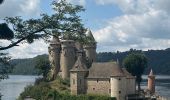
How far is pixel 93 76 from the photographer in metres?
74.8

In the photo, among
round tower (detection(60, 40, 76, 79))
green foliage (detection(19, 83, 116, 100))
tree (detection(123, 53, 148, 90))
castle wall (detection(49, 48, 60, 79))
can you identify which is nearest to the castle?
round tower (detection(60, 40, 76, 79))

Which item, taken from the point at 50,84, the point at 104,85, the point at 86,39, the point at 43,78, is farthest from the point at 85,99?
the point at 86,39

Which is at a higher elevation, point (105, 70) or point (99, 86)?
point (105, 70)

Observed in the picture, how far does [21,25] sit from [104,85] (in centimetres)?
5563

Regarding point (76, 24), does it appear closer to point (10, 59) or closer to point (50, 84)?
point (10, 59)

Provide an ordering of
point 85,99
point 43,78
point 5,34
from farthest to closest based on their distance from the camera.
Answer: point 43,78
point 85,99
point 5,34

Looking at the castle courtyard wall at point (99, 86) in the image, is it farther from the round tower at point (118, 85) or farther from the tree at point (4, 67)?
the tree at point (4, 67)

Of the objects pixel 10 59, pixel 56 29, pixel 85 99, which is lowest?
pixel 85 99

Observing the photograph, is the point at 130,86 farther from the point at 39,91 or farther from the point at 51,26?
the point at 51,26

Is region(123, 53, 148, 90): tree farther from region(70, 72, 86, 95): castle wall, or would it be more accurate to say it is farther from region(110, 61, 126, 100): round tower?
region(110, 61, 126, 100): round tower

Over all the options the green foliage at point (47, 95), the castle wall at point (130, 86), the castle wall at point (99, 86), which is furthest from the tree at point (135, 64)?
the castle wall at point (99, 86)

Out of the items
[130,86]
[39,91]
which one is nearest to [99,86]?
[130,86]

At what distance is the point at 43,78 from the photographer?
90.7m

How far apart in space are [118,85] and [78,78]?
802 centimetres
